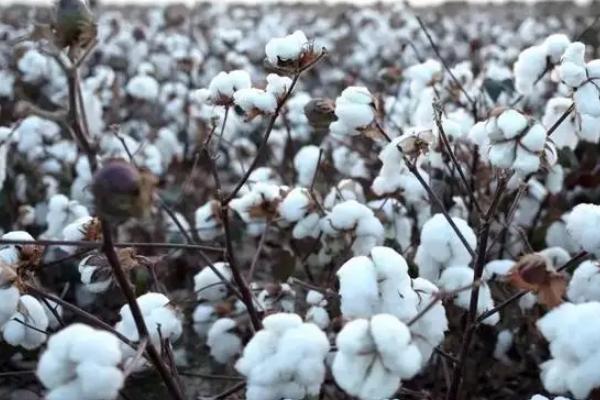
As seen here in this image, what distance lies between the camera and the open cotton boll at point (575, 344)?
87cm

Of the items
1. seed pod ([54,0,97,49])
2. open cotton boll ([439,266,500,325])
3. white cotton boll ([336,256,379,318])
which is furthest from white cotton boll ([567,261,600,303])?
seed pod ([54,0,97,49])

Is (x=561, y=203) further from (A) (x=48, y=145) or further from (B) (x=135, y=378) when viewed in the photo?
(A) (x=48, y=145)

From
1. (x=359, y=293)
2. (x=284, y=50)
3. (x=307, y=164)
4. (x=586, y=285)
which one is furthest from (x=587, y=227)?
(x=307, y=164)

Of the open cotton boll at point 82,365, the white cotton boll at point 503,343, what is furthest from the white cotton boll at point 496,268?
the open cotton boll at point 82,365

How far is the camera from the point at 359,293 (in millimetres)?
980

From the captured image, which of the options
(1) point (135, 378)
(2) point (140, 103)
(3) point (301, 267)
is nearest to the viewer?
(1) point (135, 378)

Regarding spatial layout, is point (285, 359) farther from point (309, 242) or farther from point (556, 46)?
point (309, 242)

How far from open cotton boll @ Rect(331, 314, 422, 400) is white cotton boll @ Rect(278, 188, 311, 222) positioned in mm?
637

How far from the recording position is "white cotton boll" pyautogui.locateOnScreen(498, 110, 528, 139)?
3.39 feet

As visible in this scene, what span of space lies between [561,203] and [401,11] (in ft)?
11.3

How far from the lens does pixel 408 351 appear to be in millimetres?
842

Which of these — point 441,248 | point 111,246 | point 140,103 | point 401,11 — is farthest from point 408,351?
point 401,11

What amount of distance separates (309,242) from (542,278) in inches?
35.2

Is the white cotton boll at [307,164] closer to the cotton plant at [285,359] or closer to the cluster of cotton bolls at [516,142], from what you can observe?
the cluster of cotton bolls at [516,142]
